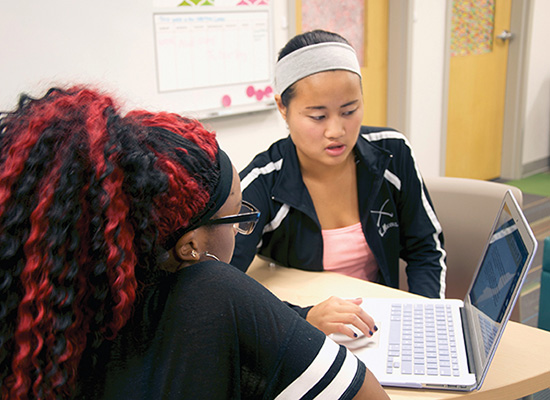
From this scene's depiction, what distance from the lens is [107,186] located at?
2.11 feet

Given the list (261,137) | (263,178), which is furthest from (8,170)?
(261,137)

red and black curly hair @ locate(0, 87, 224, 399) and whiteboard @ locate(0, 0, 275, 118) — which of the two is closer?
red and black curly hair @ locate(0, 87, 224, 399)

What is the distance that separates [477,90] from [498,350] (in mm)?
4337

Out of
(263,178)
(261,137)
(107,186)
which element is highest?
(107,186)

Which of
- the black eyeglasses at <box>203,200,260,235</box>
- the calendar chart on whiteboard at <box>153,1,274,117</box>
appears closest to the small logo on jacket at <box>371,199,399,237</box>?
the black eyeglasses at <box>203,200,260,235</box>

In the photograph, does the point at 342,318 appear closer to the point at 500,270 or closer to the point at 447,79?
the point at 500,270

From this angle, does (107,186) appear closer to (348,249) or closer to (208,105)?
(348,249)

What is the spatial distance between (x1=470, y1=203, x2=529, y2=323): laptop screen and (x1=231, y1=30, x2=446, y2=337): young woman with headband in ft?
1.35

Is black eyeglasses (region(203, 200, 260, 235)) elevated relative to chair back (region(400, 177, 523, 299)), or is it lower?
elevated

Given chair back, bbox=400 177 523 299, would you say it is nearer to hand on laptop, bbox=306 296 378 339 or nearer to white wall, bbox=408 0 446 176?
hand on laptop, bbox=306 296 378 339

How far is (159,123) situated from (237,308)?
10.7 inches

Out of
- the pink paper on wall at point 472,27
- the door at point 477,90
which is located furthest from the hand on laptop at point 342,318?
the pink paper on wall at point 472,27

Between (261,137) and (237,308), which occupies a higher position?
(237,308)

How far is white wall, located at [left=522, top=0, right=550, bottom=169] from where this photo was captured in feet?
17.3
